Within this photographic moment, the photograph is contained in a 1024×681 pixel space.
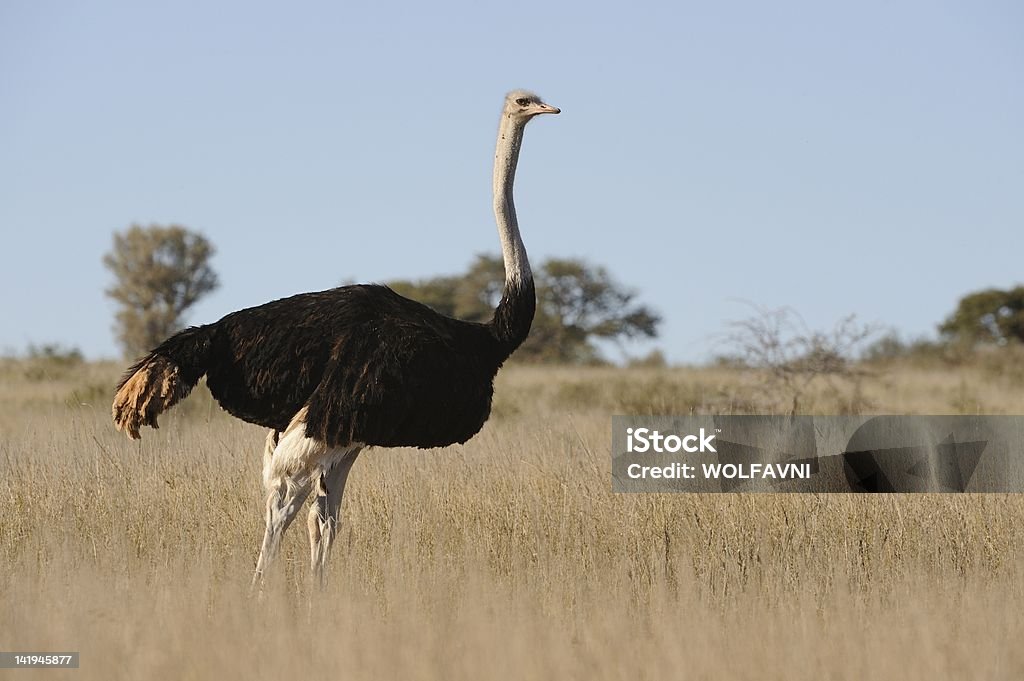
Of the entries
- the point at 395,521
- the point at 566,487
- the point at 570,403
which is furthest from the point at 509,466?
the point at 570,403

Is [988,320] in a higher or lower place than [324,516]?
higher

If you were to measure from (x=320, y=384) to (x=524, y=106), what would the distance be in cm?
190

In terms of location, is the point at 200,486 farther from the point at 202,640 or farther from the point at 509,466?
the point at 202,640

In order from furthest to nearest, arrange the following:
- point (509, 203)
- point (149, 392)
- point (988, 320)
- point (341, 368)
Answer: point (988, 320) → point (509, 203) → point (149, 392) → point (341, 368)

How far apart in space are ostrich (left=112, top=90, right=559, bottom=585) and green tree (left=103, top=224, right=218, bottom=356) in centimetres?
2777

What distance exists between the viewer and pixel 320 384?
6016 mm

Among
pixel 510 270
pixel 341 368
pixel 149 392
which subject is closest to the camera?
pixel 341 368

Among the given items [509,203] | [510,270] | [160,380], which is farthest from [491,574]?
[509,203]

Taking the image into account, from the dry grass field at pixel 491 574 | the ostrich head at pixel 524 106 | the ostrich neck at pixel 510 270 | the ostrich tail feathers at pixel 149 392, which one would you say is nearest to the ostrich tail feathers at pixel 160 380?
the ostrich tail feathers at pixel 149 392

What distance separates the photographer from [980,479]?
7.91 m

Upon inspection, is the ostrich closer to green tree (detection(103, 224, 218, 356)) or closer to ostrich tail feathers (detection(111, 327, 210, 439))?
ostrich tail feathers (detection(111, 327, 210, 439))

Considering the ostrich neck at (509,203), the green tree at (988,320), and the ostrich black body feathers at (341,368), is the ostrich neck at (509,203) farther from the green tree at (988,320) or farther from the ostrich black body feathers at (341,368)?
the green tree at (988,320)

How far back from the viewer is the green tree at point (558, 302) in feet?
109

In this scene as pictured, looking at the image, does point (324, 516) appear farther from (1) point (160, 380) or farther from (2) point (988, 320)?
(2) point (988, 320)
